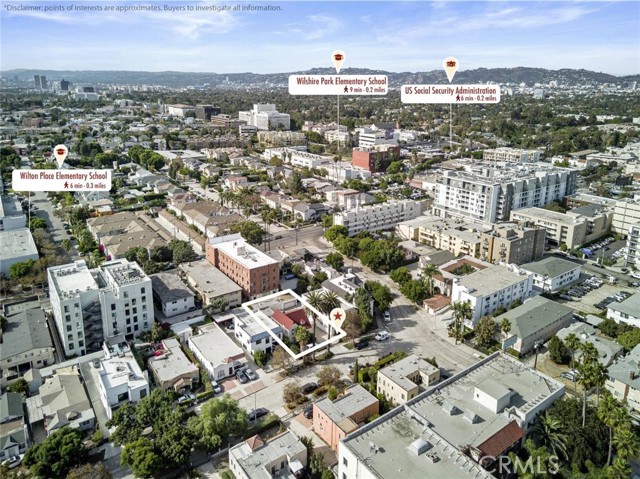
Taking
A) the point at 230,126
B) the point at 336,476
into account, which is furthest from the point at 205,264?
the point at 230,126

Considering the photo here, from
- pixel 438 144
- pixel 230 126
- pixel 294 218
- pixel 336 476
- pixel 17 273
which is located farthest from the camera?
pixel 230 126

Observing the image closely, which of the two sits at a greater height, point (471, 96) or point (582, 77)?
point (582, 77)

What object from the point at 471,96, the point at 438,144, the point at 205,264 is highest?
the point at 471,96

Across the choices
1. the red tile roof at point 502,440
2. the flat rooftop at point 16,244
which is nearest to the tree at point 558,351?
the red tile roof at point 502,440

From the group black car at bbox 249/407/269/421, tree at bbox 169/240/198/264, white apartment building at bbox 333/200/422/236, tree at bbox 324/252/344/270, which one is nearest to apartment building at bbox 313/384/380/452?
black car at bbox 249/407/269/421

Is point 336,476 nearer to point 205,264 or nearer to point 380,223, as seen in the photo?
point 205,264

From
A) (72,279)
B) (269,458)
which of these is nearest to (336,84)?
(269,458)

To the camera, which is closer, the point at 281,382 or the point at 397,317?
the point at 281,382

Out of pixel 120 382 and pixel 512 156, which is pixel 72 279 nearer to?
pixel 120 382
